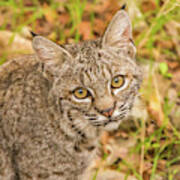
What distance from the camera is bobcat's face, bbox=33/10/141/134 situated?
2889mm

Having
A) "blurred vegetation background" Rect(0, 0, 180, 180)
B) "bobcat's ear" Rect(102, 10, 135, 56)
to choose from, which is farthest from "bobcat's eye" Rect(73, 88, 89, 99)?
"blurred vegetation background" Rect(0, 0, 180, 180)

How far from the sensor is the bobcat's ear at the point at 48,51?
2860mm

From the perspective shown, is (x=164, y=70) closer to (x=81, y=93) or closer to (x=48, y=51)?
(x=81, y=93)

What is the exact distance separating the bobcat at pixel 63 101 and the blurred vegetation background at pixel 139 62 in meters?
0.79

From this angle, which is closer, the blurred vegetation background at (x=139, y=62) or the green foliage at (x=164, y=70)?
the blurred vegetation background at (x=139, y=62)

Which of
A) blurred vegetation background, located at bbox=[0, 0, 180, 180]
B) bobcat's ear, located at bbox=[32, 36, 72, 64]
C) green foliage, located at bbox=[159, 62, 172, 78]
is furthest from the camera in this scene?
green foliage, located at bbox=[159, 62, 172, 78]

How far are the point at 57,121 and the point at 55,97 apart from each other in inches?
10.5

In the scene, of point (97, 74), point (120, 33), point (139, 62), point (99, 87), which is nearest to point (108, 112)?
point (99, 87)

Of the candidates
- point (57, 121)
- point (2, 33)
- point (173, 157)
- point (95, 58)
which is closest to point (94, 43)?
point (95, 58)

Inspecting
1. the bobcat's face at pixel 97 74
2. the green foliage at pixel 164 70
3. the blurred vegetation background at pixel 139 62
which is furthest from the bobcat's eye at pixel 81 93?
the green foliage at pixel 164 70

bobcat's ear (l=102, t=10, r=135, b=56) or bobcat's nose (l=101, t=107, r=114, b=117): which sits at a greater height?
bobcat's ear (l=102, t=10, r=135, b=56)

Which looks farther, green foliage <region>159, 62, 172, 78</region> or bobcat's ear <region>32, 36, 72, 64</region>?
green foliage <region>159, 62, 172, 78</region>

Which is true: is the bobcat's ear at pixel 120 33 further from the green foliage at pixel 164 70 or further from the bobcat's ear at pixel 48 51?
the green foliage at pixel 164 70

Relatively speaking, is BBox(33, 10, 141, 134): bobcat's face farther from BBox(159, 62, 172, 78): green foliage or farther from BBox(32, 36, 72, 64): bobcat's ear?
BBox(159, 62, 172, 78): green foliage
